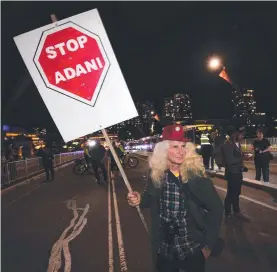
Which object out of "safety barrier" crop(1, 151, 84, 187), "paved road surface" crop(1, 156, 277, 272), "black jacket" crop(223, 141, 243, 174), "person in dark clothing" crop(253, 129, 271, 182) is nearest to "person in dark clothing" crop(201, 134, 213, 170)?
"person in dark clothing" crop(253, 129, 271, 182)

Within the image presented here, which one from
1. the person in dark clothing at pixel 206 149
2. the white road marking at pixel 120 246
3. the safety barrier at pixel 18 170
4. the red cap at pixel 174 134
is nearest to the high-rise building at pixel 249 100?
the person in dark clothing at pixel 206 149

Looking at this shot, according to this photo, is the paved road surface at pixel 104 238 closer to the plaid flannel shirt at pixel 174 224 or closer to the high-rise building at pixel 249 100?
the plaid flannel shirt at pixel 174 224

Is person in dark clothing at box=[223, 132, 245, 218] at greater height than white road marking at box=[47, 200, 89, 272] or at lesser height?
greater

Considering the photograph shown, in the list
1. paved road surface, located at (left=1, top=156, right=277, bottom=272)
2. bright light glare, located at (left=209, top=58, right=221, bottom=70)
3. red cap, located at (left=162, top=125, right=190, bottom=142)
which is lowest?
paved road surface, located at (left=1, top=156, right=277, bottom=272)

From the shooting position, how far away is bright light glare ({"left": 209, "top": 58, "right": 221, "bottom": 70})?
13.9 m

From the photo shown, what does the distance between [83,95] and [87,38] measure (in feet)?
1.64

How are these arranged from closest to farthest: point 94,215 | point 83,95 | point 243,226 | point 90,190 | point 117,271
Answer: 1. point 83,95
2. point 117,271
3. point 243,226
4. point 94,215
5. point 90,190

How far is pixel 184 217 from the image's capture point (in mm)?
3111

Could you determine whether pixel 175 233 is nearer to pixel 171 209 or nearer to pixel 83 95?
pixel 171 209

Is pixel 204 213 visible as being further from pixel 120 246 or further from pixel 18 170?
pixel 18 170

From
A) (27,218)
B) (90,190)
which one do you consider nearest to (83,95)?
(27,218)

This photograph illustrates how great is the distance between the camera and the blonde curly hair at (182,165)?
3.18 metres

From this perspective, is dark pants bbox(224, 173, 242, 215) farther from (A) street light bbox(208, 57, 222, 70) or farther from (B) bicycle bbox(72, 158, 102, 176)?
(B) bicycle bbox(72, 158, 102, 176)

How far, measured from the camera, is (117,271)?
5.37 meters
